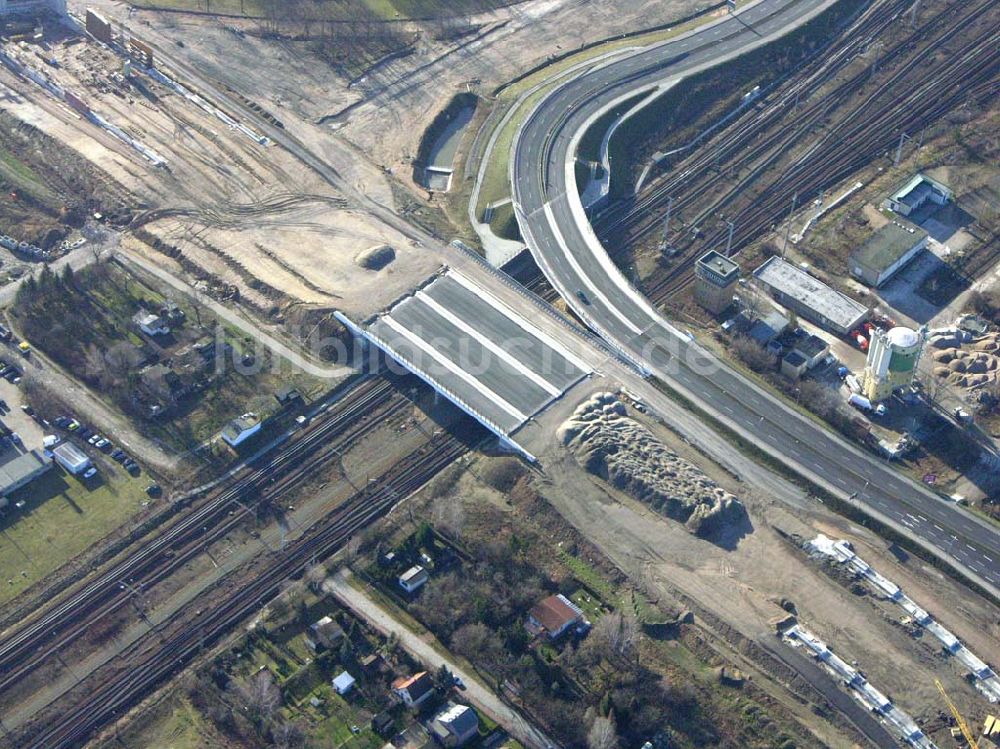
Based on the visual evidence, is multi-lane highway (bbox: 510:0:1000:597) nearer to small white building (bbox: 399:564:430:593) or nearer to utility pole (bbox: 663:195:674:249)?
utility pole (bbox: 663:195:674:249)

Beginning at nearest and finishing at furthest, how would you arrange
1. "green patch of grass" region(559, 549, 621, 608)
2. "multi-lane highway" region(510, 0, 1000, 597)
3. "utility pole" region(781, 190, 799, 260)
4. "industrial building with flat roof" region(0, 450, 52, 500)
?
1. "green patch of grass" region(559, 549, 621, 608)
2. "multi-lane highway" region(510, 0, 1000, 597)
3. "industrial building with flat roof" region(0, 450, 52, 500)
4. "utility pole" region(781, 190, 799, 260)

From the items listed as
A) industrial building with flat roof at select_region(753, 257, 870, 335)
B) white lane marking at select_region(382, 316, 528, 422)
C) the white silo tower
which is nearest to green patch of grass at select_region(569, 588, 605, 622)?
white lane marking at select_region(382, 316, 528, 422)

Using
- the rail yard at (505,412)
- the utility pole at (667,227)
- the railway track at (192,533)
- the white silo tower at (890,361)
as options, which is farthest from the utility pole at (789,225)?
the railway track at (192,533)

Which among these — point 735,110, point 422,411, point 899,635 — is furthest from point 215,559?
point 735,110

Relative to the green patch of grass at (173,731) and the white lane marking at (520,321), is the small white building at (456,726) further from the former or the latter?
the white lane marking at (520,321)

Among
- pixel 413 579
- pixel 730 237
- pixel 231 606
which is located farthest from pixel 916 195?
pixel 231 606

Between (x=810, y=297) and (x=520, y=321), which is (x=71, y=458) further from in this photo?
(x=810, y=297)
